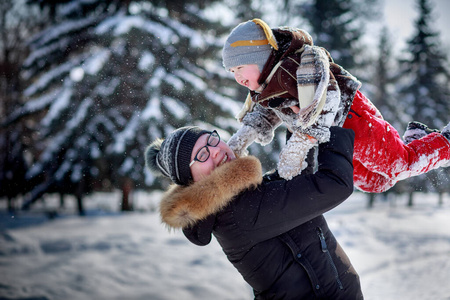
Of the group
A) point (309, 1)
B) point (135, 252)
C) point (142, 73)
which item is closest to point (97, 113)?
point (142, 73)

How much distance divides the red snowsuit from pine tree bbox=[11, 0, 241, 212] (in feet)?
20.7

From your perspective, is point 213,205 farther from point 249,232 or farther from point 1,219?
point 1,219

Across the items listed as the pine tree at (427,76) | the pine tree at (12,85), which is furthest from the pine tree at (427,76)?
the pine tree at (12,85)

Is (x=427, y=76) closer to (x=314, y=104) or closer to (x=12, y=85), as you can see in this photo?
(x=314, y=104)

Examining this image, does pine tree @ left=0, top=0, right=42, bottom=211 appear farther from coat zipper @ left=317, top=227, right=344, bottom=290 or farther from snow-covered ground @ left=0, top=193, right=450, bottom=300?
coat zipper @ left=317, top=227, right=344, bottom=290

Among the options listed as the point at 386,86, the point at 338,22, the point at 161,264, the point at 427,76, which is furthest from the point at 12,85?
the point at 427,76

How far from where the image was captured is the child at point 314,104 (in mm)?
1408

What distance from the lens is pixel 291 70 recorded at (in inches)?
60.3

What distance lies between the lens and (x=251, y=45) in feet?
5.55

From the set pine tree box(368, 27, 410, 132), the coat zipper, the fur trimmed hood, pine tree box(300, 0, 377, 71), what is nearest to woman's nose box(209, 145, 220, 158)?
the fur trimmed hood

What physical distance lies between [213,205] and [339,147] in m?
0.58

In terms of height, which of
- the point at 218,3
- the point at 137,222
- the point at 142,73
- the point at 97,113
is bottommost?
the point at 137,222

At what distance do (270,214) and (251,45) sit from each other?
94 centimetres

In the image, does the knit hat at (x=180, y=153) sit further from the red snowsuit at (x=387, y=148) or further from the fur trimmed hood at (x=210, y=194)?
the red snowsuit at (x=387, y=148)
